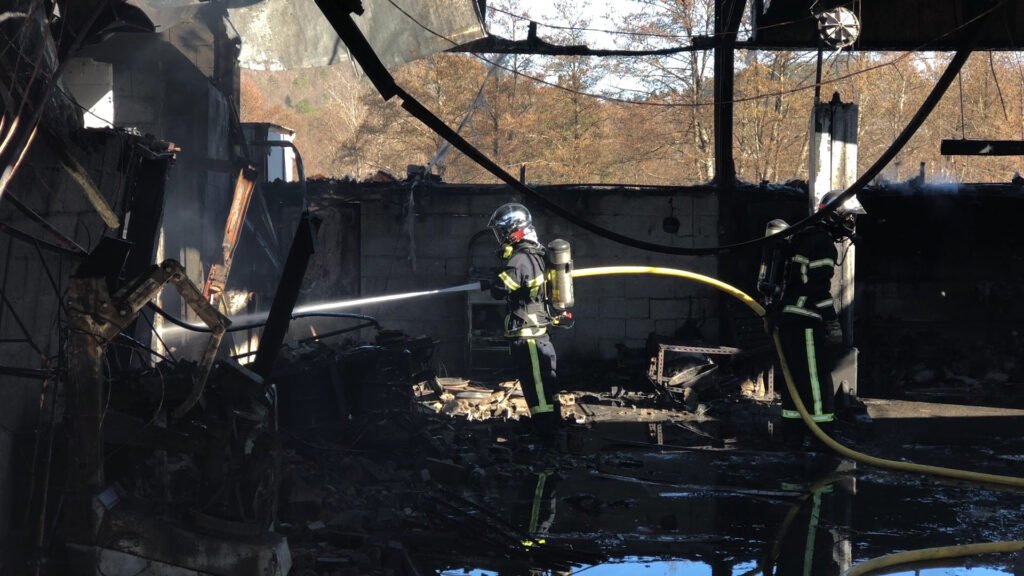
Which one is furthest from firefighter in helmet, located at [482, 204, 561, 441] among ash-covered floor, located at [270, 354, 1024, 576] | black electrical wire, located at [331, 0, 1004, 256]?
black electrical wire, located at [331, 0, 1004, 256]

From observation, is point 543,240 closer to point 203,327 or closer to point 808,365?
point 808,365

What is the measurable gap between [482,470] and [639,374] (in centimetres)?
527

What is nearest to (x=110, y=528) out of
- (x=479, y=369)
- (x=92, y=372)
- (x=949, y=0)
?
(x=92, y=372)

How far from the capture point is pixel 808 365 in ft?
29.7

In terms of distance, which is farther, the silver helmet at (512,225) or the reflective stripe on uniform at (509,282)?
the silver helmet at (512,225)

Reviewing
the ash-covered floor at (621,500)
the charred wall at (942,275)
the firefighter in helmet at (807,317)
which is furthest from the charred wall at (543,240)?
the firefighter in helmet at (807,317)

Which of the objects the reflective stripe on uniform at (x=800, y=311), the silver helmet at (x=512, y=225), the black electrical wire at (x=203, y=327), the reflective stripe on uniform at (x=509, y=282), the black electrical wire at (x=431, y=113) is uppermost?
the black electrical wire at (x=431, y=113)

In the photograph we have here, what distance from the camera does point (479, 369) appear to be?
44.0 ft

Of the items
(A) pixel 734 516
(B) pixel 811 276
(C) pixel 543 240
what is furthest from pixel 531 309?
(C) pixel 543 240

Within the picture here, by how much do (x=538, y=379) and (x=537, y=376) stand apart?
0.03m

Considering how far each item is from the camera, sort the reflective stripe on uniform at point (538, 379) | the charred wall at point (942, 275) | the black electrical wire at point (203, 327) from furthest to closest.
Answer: the charred wall at point (942, 275)
the reflective stripe on uniform at point (538, 379)
the black electrical wire at point (203, 327)

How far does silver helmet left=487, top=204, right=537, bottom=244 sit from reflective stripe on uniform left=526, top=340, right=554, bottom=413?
1.06 m

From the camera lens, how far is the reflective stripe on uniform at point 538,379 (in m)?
9.20

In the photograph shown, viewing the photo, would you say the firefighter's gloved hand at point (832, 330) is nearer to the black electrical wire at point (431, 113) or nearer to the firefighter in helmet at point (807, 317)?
the firefighter in helmet at point (807, 317)
